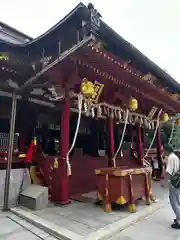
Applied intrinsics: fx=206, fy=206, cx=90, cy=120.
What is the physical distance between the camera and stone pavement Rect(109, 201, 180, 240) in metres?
3.11

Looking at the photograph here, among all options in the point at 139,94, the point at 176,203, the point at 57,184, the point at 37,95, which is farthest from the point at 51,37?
the point at 176,203

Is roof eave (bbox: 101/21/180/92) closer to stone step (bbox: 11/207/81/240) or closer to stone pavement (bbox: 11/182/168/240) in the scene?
stone pavement (bbox: 11/182/168/240)

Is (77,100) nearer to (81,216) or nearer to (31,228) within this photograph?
(81,216)

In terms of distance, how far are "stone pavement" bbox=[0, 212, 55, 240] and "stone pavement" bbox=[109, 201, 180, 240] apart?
1145 millimetres

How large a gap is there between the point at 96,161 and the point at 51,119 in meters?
2.46

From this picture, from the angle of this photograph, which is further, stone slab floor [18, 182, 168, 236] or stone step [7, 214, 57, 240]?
stone slab floor [18, 182, 168, 236]

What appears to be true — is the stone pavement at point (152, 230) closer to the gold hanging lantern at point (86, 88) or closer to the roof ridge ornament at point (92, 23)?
the gold hanging lantern at point (86, 88)

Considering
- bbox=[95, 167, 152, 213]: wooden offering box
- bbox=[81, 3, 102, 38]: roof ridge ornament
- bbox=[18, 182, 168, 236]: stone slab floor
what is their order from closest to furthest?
bbox=[18, 182, 168, 236]: stone slab floor
bbox=[81, 3, 102, 38]: roof ridge ornament
bbox=[95, 167, 152, 213]: wooden offering box

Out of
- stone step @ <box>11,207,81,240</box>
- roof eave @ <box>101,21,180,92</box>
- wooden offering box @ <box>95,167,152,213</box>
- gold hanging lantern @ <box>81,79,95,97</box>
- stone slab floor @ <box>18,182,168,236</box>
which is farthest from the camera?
roof eave @ <box>101,21,180,92</box>

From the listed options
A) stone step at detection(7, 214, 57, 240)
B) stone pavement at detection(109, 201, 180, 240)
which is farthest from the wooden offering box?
stone step at detection(7, 214, 57, 240)

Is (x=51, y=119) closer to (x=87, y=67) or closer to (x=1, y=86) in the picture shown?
(x=1, y=86)

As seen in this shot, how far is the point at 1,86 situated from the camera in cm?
512

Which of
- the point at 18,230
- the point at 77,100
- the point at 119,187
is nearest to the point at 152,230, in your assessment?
the point at 119,187

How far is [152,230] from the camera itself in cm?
337
